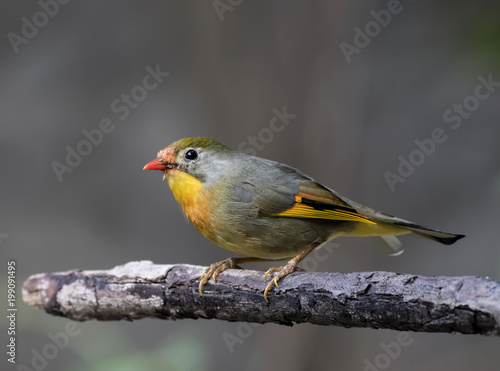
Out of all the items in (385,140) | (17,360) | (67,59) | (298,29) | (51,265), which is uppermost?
(67,59)

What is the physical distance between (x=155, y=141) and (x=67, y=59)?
163cm

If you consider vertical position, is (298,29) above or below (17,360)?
above

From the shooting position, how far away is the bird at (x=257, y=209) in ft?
11.6

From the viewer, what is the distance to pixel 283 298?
10.3 feet

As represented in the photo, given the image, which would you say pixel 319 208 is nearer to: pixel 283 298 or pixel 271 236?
pixel 271 236

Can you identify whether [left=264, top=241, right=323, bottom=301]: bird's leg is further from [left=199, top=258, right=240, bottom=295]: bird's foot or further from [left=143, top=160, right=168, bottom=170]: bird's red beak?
[left=143, top=160, right=168, bottom=170]: bird's red beak

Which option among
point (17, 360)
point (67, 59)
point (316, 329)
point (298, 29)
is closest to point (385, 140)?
point (298, 29)

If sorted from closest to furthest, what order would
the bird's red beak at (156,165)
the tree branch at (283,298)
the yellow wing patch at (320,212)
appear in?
the tree branch at (283,298)
the yellow wing patch at (320,212)
the bird's red beak at (156,165)

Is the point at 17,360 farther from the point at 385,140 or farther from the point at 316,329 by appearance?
the point at 385,140

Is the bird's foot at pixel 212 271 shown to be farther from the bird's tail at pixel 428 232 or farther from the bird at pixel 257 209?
the bird's tail at pixel 428 232

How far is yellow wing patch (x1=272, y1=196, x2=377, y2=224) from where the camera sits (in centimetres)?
358

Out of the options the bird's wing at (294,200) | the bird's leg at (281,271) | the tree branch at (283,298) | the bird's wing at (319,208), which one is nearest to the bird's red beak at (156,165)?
the bird's wing at (294,200)

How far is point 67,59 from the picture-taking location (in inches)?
292

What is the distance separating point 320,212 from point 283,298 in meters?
0.70
